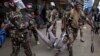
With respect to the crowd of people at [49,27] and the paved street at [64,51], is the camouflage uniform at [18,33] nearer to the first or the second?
the crowd of people at [49,27]

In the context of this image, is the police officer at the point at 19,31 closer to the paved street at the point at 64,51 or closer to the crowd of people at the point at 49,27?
the crowd of people at the point at 49,27

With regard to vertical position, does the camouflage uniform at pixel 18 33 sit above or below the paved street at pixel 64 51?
above

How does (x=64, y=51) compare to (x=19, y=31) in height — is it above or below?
below

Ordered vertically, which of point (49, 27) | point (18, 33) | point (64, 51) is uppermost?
point (18, 33)

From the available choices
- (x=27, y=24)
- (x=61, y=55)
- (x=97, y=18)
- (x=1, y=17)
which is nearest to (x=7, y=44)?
(x=1, y=17)

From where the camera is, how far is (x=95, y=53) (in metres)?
10.3

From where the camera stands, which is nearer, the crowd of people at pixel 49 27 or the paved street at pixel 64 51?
the crowd of people at pixel 49 27

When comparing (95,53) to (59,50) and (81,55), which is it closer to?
(81,55)

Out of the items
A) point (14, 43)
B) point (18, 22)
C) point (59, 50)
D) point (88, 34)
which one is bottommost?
point (88, 34)

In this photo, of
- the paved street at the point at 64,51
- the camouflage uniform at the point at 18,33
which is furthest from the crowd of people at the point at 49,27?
the paved street at the point at 64,51

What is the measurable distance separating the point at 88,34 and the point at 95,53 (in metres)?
2.72

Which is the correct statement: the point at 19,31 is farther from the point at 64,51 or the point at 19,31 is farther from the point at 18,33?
the point at 64,51

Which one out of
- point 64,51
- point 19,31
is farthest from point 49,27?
point 19,31

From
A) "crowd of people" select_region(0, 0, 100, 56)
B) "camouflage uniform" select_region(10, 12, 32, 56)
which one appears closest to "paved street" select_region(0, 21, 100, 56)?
"crowd of people" select_region(0, 0, 100, 56)
